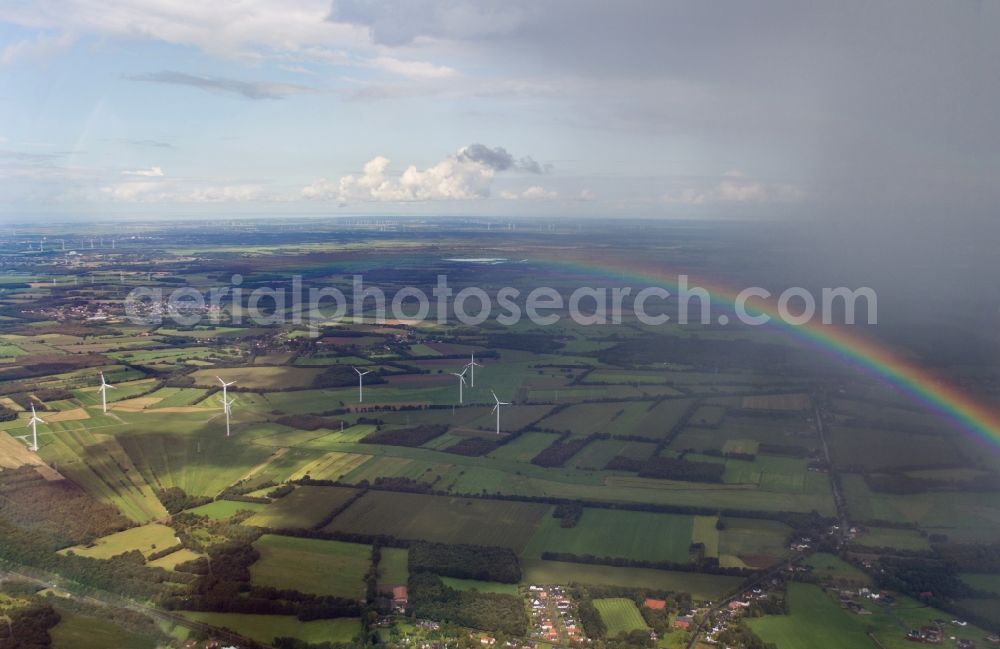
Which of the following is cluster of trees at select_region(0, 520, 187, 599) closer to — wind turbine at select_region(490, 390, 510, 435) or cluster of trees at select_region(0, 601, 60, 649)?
cluster of trees at select_region(0, 601, 60, 649)

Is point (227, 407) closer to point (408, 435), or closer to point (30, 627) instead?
point (408, 435)

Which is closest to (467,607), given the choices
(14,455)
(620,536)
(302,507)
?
(620,536)

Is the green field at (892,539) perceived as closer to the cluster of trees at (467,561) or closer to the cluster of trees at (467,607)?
the cluster of trees at (467,561)

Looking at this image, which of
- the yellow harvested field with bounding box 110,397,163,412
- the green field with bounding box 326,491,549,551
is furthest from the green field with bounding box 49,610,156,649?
the yellow harvested field with bounding box 110,397,163,412

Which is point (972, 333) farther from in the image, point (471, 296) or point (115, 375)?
point (115, 375)

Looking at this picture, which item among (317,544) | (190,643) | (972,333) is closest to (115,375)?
(317,544)

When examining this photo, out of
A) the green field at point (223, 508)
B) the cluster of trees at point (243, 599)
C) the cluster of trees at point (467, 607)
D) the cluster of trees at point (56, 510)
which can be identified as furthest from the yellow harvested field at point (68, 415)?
the cluster of trees at point (467, 607)
